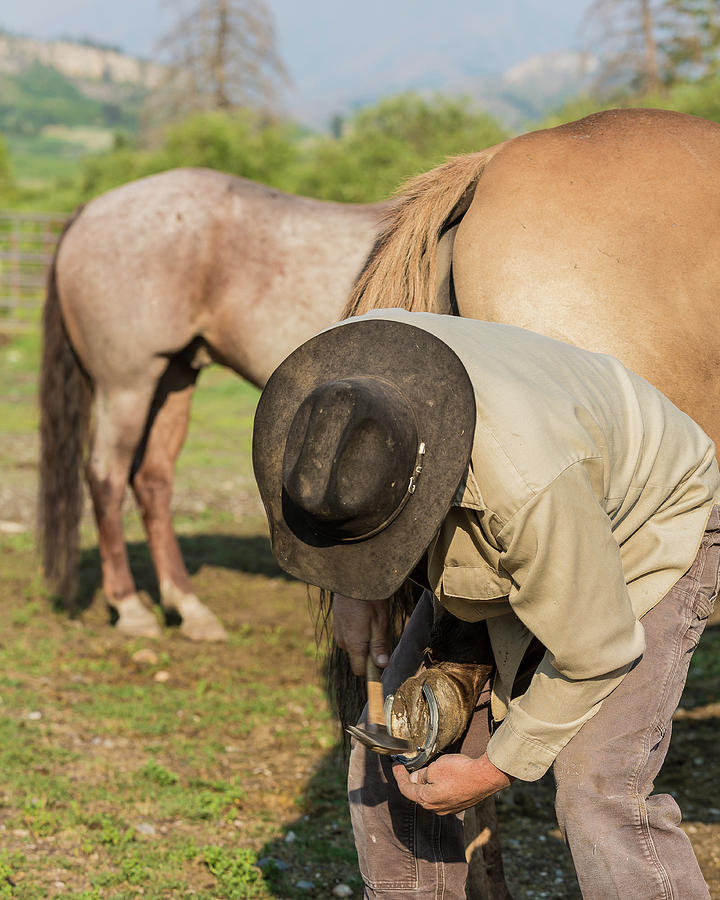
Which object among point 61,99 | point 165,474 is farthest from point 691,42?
point 61,99

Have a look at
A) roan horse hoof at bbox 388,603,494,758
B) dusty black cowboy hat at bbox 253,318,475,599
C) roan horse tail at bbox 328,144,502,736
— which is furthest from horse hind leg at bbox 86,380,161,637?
dusty black cowboy hat at bbox 253,318,475,599

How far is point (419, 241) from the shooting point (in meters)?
2.27

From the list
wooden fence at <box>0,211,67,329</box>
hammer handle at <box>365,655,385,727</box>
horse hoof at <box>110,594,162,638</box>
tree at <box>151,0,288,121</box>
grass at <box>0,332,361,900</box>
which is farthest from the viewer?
tree at <box>151,0,288,121</box>

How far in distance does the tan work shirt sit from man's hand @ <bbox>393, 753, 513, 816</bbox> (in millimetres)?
42

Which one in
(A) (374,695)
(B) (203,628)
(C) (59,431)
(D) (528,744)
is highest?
(D) (528,744)

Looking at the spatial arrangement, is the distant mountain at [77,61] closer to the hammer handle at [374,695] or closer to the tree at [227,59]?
the tree at [227,59]

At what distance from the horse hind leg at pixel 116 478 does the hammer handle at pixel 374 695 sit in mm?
2940

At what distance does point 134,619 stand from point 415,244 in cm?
312

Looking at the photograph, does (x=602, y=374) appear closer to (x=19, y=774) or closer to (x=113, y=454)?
(x=19, y=774)

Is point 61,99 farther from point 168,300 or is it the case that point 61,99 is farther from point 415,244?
point 415,244

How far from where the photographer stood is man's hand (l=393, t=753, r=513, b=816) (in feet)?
5.35

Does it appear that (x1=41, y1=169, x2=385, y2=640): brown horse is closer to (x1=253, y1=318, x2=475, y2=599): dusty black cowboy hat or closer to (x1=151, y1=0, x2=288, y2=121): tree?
(x1=253, y1=318, x2=475, y2=599): dusty black cowboy hat

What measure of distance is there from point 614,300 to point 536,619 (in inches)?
35.9

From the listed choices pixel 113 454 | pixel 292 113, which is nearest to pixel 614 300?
pixel 113 454
